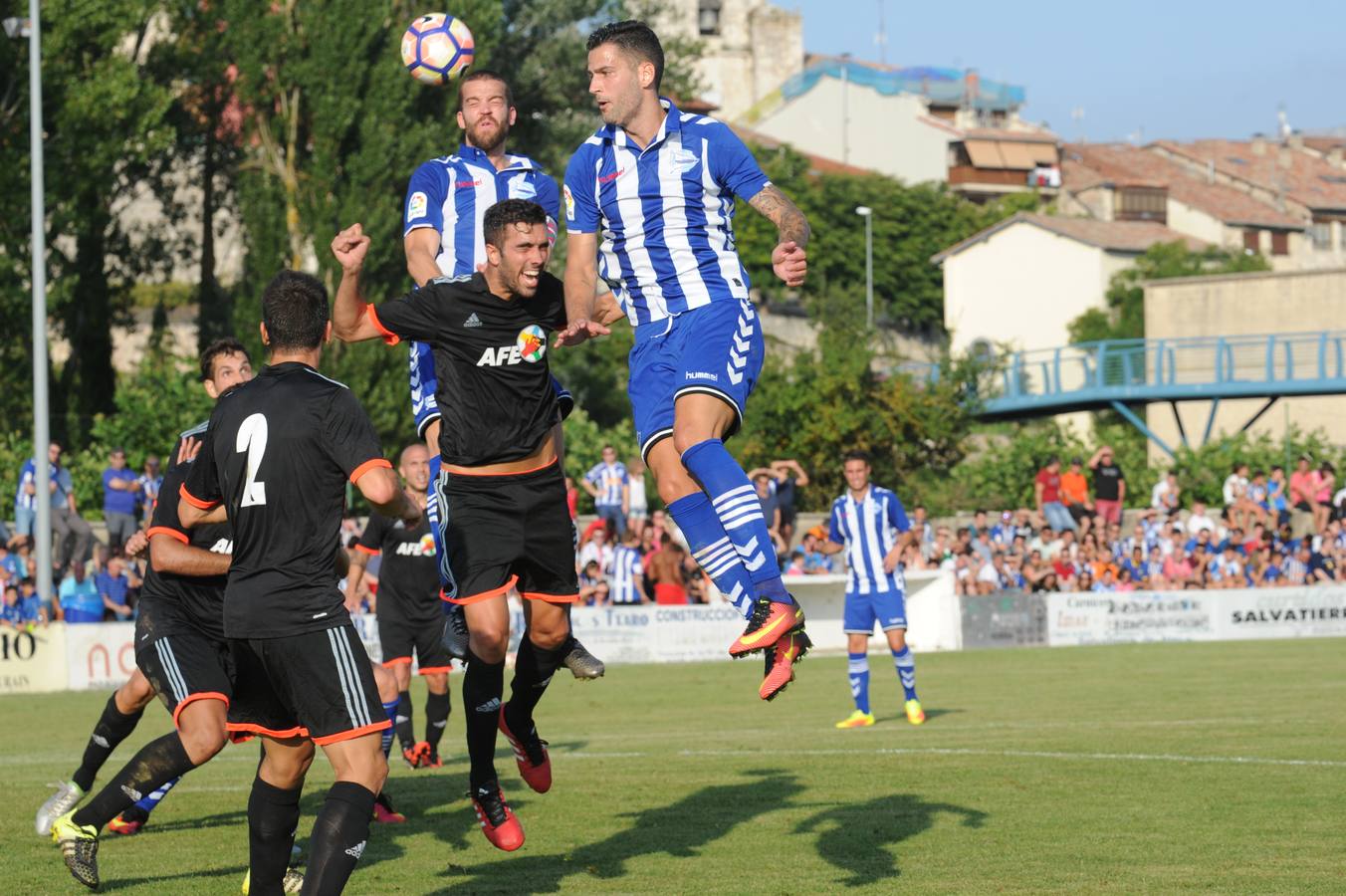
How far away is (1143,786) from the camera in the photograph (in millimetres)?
11461

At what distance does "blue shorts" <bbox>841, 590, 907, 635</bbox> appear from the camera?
17.7 meters

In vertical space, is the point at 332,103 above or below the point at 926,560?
above

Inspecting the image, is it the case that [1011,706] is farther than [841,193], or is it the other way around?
[841,193]

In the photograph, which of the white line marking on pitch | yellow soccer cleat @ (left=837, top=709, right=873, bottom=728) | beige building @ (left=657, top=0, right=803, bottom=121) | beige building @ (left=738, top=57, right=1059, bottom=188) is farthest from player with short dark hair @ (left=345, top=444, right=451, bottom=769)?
beige building @ (left=657, top=0, right=803, bottom=121)

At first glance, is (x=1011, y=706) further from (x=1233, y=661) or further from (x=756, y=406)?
(x=756, y=406)

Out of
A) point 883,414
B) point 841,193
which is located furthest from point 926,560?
point 841,193

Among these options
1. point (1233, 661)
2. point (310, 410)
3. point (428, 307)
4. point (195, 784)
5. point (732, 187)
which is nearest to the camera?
point (310, 410)

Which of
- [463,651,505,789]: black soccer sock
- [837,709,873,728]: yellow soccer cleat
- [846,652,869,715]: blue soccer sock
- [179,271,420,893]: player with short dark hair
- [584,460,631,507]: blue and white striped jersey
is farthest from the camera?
[584,460,631,507]: blue and white striped jersey

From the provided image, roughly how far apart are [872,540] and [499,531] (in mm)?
9105

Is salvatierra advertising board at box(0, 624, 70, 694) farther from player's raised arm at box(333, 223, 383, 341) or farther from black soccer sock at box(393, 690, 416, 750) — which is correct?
player's raised arm at box(333, 223, 383, 341)

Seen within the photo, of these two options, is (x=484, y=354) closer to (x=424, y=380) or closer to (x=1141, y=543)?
(x=424, y=380)

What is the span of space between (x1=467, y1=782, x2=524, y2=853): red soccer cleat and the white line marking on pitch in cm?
510

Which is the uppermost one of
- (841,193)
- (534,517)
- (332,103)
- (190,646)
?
(841,193)

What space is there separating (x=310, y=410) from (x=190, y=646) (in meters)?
2.62
